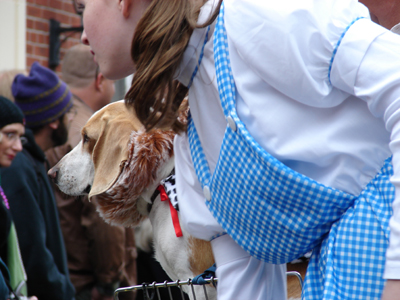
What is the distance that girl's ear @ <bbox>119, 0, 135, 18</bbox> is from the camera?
1.25 m

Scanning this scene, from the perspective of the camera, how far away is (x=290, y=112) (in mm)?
1041

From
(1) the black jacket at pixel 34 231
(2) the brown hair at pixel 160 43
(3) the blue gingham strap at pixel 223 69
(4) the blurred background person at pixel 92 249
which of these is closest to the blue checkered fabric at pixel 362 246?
(3) the blue gingham strap at pixel 223 69

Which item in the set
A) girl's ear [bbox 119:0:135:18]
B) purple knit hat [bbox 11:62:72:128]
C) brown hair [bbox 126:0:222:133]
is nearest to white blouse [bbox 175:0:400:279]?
brown hair [bbox 126:0:222:133]

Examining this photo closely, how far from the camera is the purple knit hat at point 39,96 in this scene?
11.4 feet

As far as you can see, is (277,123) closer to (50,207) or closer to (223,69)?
(223,69)

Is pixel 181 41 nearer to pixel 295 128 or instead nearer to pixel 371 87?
pixel 295 128

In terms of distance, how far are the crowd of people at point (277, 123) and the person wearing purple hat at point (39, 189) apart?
1718 millimetres

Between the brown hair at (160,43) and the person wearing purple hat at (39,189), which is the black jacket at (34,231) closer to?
the person wearing purple hat at (39,189)

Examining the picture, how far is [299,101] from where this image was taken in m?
1.02

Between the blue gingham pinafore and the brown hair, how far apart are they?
0.32ft

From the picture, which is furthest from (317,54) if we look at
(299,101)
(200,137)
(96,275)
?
(96,275)

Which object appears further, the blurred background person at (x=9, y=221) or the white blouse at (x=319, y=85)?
the blurred background person at (x=9, y=221)

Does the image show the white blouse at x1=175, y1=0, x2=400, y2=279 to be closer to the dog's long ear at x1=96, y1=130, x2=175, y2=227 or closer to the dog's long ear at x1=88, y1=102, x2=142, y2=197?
the dog's long ear at x1=96, y1=130, x2=175, y2=227

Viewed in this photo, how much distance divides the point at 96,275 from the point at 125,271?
0.82 ft
